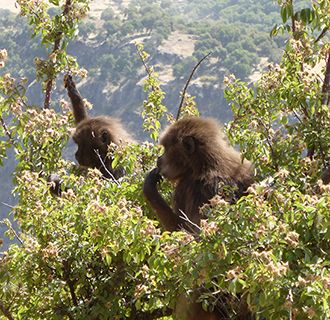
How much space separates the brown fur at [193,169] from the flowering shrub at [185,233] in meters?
0.24

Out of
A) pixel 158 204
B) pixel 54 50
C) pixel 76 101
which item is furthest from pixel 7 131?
pixel 76 101

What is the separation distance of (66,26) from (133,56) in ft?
241

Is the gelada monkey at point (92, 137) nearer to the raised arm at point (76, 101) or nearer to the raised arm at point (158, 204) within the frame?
the raised arm at point (76, 101)

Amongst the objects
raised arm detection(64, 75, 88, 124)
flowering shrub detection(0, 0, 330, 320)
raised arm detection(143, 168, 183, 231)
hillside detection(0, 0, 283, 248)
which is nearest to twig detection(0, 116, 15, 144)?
flowering shrub detection(0, 0, 330, 320)

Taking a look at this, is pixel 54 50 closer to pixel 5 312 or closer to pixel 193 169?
pixel 193 169

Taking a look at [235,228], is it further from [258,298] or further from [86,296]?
[86,296]

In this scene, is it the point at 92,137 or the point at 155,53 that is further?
the point at 155,53

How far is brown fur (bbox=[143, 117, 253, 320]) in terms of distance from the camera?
6746 mm

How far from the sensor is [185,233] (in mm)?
4477

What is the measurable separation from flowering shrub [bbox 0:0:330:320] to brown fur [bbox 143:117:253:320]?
235 mm

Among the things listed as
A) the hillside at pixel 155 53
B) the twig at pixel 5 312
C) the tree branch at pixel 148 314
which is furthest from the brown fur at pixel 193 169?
the hillside at pixel 155 53

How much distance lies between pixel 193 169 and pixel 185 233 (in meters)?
2.67

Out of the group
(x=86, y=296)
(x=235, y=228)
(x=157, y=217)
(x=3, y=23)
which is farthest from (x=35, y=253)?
(x=3, y=23)

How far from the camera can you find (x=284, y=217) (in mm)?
4082
